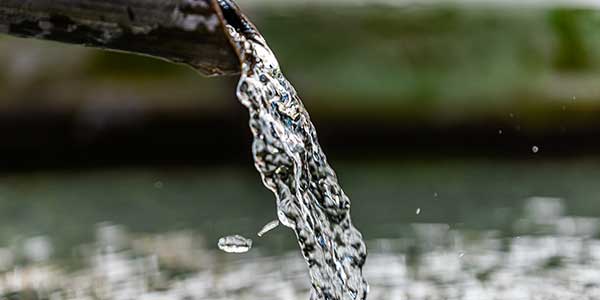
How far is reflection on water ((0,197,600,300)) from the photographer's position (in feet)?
12.8

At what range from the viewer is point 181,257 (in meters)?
4.70

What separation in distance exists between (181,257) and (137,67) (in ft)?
13.9

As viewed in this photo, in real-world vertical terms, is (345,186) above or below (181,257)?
above

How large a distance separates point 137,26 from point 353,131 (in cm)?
662

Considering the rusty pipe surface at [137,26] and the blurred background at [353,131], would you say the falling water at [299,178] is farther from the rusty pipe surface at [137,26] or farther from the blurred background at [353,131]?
the blurred background at [353,131]

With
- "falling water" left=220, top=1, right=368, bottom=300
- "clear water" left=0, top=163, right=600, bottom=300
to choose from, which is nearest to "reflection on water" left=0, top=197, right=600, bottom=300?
"clear water" left=0, top=163, right=600, bottom=300

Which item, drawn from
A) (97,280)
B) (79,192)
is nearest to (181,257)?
(97,280)

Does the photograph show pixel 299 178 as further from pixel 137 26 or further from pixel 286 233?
pixel 286 233

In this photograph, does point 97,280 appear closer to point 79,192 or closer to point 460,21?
Answer: point 79,192

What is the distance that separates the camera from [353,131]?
28.6 feet

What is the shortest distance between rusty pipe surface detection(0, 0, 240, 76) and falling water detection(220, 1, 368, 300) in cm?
27

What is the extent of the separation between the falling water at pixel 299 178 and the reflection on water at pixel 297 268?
2.57 ft

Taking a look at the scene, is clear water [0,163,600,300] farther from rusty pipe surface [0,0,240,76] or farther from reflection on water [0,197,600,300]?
rusty pipe surface [0,0,240,76]

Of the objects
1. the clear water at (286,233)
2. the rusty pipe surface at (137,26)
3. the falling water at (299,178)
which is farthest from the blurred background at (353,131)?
the rusty pipe surface at (137,26)
